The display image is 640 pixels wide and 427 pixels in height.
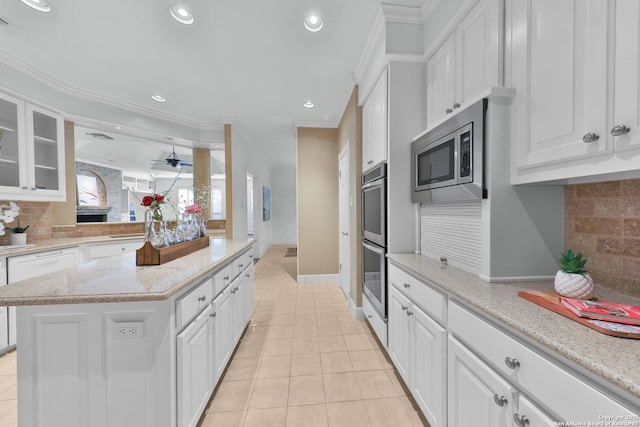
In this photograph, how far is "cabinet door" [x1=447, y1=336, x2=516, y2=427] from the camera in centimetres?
87

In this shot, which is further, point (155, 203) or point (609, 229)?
point (155, 203)

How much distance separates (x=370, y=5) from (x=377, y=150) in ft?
3.50

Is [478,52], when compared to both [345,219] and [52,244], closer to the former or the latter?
[345,219]

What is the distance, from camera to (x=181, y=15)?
6.41ft

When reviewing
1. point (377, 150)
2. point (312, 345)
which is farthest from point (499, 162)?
point (312, 345)

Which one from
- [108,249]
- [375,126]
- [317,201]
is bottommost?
[108,249]

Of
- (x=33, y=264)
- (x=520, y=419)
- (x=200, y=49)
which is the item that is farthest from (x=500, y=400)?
(x=33, y=264)

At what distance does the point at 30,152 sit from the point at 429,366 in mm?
4156

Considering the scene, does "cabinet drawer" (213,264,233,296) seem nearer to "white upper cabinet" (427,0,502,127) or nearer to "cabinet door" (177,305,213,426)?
"cabinet door" (177,305,213,426)

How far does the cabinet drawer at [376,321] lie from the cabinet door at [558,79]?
157cm

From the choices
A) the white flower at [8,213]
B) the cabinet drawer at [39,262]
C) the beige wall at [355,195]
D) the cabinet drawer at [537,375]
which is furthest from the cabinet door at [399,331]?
the white flower at [8,213]

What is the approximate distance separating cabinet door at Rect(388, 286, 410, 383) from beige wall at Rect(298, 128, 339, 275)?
2.50m

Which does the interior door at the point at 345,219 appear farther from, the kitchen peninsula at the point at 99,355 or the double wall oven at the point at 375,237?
Answer: the kitchen peninsula at the point at 99,355

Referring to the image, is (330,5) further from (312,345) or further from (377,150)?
(312,345)
